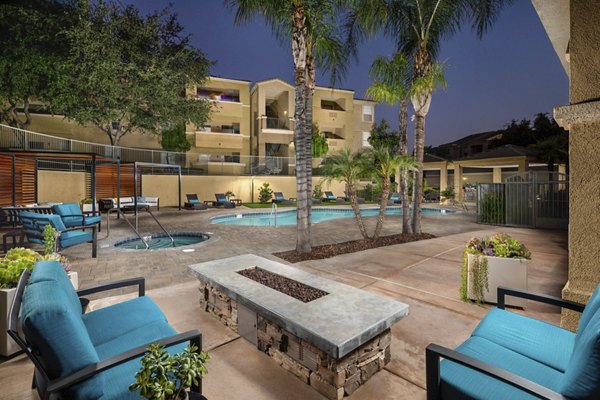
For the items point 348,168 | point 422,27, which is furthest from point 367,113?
point 348,168

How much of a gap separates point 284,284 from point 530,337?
216 cm

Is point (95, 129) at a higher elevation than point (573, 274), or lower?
higher

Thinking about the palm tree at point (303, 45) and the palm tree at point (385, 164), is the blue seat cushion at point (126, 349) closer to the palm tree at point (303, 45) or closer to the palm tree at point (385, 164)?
the palm tree at point (303, 45)

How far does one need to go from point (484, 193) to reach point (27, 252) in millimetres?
13019

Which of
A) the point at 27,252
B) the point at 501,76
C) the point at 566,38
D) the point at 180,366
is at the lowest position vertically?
the point at 180,366

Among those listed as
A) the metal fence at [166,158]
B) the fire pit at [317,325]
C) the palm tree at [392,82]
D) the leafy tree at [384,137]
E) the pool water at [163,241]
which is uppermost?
the leafy tree at [384,137]

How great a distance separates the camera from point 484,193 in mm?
11484

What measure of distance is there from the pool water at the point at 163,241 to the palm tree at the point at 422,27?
668cm

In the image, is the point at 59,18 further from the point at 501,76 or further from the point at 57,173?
the point at 501,76

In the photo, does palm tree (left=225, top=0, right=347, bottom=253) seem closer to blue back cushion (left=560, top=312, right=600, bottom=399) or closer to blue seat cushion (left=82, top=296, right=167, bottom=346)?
blue seat cushion (left=82, top=296, right=167, bottom=346)

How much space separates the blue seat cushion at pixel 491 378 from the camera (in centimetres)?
153

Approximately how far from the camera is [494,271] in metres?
3.71

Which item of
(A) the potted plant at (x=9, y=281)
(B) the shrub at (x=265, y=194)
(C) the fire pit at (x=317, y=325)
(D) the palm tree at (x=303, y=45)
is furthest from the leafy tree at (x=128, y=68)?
(C) the fire pit at (x=317, y=325)

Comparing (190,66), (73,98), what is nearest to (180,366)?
(73,98)
